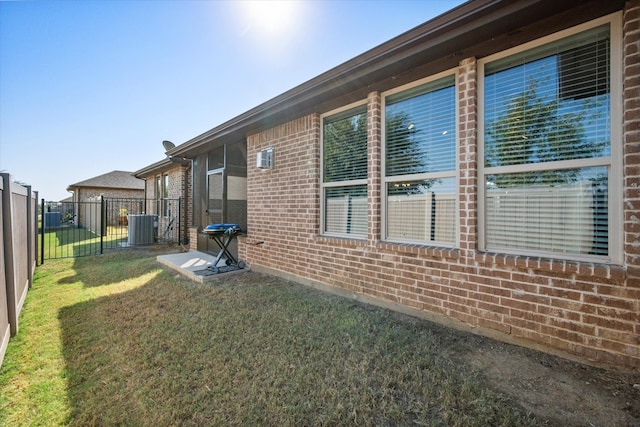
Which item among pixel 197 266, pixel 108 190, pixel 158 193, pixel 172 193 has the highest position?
pixel 108 190

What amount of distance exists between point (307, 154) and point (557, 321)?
150 inches

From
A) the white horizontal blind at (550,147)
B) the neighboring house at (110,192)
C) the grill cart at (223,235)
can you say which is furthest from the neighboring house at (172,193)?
the white horizontal blind at (550,147)

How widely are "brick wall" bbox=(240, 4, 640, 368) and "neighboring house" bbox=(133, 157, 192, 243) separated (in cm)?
657

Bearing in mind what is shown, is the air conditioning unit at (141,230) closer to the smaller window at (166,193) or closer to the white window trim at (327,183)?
the smaller window at (166,193)

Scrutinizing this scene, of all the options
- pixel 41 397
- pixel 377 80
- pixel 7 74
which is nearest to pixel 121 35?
pixel 7 74

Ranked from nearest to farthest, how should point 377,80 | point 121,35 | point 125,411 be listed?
point 125,411 < point 377,80 < point 121,35

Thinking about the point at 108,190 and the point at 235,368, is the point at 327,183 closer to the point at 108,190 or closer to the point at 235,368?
the point at 235,368

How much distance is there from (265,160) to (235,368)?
3.84m

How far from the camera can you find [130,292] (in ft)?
15.1

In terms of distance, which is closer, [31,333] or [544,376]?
[544,376]

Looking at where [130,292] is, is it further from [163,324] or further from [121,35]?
[121,35]

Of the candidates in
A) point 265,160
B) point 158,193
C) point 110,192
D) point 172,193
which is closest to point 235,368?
point 265,160

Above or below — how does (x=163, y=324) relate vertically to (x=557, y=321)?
below

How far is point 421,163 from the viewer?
3.39 m
